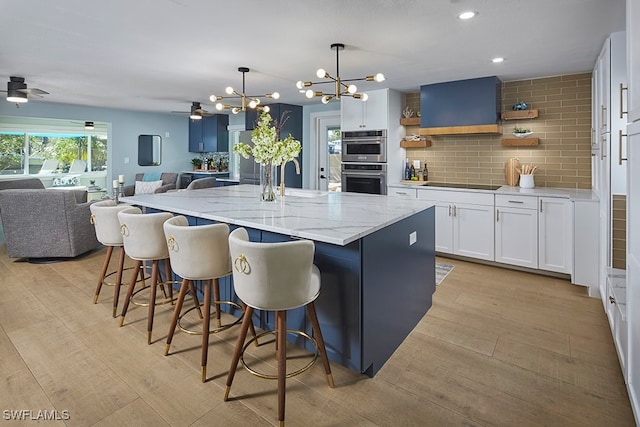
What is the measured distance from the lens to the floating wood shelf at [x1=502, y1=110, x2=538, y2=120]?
170 inches

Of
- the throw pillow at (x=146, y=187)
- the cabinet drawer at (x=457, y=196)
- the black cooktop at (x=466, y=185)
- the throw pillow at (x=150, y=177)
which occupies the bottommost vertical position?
the cabinet drawer at (x=457, y=196)

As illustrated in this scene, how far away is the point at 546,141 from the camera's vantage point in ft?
14.5

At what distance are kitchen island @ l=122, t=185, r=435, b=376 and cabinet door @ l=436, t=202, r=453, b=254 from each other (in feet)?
5.15

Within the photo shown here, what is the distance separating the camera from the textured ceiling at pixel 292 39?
8.07 ft

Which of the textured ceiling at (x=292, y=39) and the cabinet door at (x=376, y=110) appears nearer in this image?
the textured ceiling at (x=292, y=39)

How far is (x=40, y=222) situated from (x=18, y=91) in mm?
1657

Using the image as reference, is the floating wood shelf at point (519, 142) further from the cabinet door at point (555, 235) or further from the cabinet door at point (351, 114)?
the cabinet door at point (351, 114)

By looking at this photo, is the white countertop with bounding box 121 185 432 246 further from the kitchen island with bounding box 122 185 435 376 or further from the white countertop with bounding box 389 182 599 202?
the white countertop with bounding box 389 182 599 202

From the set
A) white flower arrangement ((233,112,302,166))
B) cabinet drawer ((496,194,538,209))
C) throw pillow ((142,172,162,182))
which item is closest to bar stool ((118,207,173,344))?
white flower arrangement ((233,112,302,166))

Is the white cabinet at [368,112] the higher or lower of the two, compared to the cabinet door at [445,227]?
higher

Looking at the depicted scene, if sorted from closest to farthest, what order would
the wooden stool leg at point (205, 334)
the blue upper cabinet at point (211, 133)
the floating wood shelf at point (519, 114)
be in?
the wooden stool leg at point (205, 334) < the floating wood shelf at point (519, 114) < the blue upper cabinet at point (211, 133)

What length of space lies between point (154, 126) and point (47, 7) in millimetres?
6563

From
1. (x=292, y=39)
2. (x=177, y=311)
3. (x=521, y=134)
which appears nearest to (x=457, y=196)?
(x=521, y=134)

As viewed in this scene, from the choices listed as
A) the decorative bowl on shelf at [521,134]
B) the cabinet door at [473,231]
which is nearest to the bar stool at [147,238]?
the cabinet door at [473,231]
